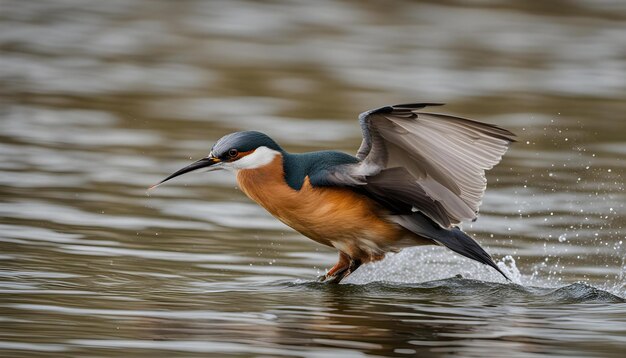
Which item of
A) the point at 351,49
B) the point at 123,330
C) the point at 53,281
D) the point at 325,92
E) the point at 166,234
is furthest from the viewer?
the point at 351,49

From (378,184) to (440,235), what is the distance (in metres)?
0.51

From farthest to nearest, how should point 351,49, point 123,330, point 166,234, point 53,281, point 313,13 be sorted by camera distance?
point 313,13 → point 351,49 → point 166,234 → point 53,281 → point 123,330

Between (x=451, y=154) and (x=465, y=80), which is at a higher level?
(x=451, y=154)

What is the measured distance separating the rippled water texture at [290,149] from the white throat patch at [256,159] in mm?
639

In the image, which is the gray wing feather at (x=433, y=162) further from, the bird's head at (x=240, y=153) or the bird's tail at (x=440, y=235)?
the bird's head at (x=240, y=153)

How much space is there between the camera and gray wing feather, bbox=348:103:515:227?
25.3 feet

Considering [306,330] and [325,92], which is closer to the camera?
[306,330]

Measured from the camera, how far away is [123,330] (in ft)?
21.3

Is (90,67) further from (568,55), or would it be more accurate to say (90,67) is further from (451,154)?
(451,154)

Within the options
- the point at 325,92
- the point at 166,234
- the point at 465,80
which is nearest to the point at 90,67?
the point at 325,92

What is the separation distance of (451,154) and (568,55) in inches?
438

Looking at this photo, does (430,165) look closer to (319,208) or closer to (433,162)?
(433,162)

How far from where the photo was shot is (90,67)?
54.8ft

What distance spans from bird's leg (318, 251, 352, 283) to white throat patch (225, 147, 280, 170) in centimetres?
75
